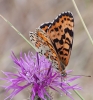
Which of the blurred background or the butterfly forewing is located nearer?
the butterfly forewing

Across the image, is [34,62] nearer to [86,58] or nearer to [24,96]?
[24,96]

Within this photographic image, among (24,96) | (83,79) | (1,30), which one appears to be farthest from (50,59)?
(1,30)

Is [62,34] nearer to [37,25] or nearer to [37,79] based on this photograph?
[37,79]

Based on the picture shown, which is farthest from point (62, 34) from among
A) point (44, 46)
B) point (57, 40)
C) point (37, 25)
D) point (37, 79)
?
point (37, 25)

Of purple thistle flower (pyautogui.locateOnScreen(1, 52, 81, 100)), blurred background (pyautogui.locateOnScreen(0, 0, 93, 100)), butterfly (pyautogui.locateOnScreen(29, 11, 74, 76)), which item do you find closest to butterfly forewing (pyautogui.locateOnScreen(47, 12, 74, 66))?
butterfly (pyautogui.locateOnScreen(29, 11, 74, 76))

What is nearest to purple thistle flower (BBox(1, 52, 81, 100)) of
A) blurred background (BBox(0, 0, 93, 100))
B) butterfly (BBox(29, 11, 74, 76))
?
butterfly (BBox(29, 11, 74, 76))

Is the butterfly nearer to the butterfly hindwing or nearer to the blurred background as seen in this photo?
the butterfly hindwing

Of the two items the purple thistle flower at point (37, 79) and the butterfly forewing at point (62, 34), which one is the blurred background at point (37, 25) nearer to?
the purple thistle flower at point (37, 79)
